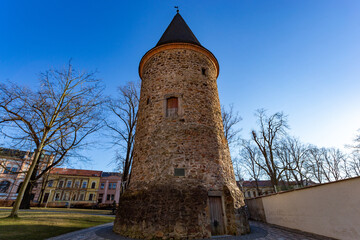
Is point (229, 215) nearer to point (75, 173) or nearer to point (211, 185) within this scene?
point (211, 185)

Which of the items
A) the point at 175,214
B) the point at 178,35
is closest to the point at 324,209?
the point at 175,214

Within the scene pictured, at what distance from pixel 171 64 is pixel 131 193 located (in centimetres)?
676

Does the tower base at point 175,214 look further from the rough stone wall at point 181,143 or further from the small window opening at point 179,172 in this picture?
Result: the small window opening at point 179,172

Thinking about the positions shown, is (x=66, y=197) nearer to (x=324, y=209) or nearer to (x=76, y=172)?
(x=76, y=172)

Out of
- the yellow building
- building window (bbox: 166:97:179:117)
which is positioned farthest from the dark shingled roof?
the yellow building

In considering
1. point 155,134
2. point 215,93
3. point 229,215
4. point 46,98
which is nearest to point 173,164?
point 155,134

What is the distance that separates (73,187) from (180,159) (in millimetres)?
43023

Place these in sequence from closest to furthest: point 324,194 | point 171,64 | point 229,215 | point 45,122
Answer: point 324,194 → point 229,215 → point 171,64 → point 45,122

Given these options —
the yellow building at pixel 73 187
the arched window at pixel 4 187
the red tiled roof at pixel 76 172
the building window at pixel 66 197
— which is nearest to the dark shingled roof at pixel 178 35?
the yellow building at pixel 73 187

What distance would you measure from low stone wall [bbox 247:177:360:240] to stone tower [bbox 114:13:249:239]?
7.99 ft

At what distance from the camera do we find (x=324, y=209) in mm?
6277

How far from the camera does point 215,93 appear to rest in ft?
33.5

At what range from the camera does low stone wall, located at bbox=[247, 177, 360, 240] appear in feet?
17.3

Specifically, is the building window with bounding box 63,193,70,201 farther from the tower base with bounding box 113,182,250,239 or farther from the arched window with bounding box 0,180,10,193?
the tower base with bounding box 113,182,250,239
